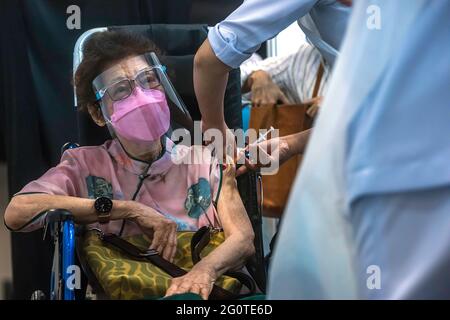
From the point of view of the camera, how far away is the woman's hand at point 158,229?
1688 mm

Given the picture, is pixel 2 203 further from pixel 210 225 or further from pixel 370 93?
pixel 370 93

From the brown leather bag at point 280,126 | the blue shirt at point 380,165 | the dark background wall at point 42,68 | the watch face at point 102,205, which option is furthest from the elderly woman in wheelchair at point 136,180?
the blue shirt at point 380,165

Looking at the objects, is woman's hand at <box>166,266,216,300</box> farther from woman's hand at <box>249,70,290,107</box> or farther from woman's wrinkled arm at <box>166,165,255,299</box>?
woman's hand at <box>249,70,290,107</box>

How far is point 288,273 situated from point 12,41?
1.42 m

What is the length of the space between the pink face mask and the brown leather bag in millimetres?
484

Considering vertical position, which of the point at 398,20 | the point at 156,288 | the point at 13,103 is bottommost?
the point at 156,288

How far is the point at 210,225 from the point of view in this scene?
5.71 ft

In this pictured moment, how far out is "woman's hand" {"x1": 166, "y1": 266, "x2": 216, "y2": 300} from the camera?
1.57 m

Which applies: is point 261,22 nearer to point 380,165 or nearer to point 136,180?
point 136,180

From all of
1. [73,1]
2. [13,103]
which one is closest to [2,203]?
[13,103]

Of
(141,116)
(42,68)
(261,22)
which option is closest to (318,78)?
(261,22)

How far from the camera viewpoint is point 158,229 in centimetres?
169

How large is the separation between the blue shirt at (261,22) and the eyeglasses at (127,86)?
0.18 m

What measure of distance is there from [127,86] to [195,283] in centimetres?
50
